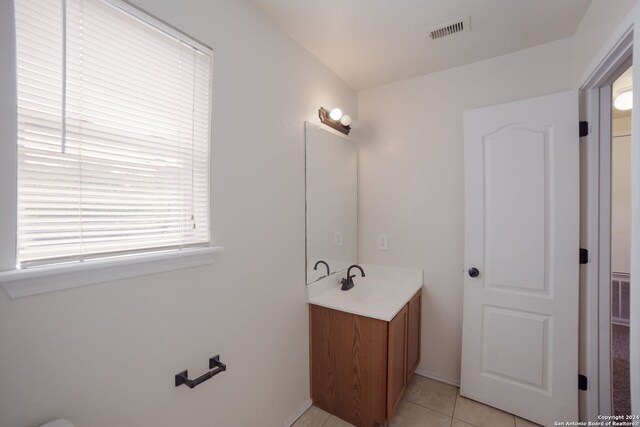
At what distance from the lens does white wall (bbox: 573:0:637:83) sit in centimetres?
117

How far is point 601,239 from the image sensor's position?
62.8 inches

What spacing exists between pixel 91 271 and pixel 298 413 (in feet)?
5.20

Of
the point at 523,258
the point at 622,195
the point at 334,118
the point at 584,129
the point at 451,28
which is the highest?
the point at 451,28

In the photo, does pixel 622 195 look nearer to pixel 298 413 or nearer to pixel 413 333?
pixel 413 333

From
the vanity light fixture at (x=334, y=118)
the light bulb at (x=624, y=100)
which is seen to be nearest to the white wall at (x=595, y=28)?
the light bulb at (x=624, y=100)

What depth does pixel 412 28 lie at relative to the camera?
5.47 ft

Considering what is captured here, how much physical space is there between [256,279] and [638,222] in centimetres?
163

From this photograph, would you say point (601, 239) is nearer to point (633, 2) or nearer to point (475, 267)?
point (475, 267)

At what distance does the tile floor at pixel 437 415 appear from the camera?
174cm

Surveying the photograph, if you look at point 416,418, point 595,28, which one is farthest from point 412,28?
point 416,418

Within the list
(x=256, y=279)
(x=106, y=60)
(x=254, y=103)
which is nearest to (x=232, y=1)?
(x=254, y=103)

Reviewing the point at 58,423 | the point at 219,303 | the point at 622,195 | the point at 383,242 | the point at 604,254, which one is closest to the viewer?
the point at 58,423

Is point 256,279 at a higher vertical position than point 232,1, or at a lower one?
lower

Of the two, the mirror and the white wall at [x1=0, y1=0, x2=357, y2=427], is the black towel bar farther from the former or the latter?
the mirror
